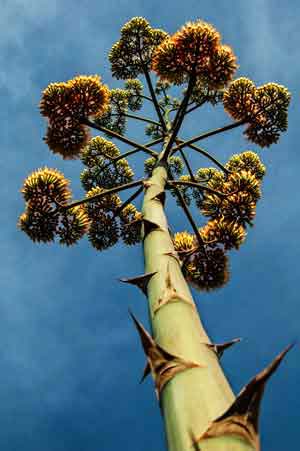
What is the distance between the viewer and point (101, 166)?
33.6ft

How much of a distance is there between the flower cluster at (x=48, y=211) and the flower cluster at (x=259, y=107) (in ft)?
9.24

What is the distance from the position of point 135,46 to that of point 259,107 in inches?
130

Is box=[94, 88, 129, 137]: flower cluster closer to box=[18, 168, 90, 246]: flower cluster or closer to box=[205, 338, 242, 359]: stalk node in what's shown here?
box=[18, 168, 90, 246]: flower cluster

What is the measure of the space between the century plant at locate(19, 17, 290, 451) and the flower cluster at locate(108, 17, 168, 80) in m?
0.02

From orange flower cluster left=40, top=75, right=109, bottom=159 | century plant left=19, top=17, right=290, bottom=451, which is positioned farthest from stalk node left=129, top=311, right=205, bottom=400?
orange flower cluster left=40, top=75, right=109, bottom=159

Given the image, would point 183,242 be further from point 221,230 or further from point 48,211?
A: point 48,211

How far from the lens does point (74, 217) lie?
6.65 m

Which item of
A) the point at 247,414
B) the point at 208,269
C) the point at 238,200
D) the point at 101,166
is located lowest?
the point at 247,414

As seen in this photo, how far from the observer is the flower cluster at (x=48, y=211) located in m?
5.97

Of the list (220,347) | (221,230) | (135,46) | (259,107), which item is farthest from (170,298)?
(135,46)

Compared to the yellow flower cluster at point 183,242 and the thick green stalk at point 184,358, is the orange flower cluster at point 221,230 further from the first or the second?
the thick green stalk at point 184,358

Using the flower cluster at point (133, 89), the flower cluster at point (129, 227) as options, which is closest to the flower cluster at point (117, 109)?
the flower cluster at point (133, 89)

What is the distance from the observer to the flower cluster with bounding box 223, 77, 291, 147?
658 centimetres

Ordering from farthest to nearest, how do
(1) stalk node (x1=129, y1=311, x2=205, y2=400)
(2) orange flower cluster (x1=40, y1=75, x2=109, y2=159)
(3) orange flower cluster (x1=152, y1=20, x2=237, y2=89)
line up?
(2) orange flower cluster (x1=40, y1=75, x2=109, y2=159) < (3) orange flower cluster (x1=152, y1=20, x2=237, y2=89) < (1) stalk node (x1=129, y1=311, x2=205, y2=400)
